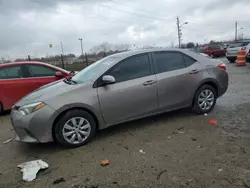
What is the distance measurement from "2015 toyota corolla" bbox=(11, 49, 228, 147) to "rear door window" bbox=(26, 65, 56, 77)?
2.53m

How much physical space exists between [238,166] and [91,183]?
6.45ft

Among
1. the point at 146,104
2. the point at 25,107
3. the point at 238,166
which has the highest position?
the point at 25,107

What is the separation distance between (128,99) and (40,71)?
12.5ft

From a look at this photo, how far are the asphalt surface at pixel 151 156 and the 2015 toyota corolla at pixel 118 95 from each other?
12.4 inches

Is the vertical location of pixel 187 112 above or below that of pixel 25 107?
below

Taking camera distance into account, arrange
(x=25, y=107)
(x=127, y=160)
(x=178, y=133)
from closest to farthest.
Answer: (x=127, y=160) < (x=25, y=107) < (x=178, y=133)

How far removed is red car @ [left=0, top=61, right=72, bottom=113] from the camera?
637cm

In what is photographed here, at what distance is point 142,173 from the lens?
9.70 feet

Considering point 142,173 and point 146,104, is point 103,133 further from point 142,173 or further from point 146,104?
point 142,173

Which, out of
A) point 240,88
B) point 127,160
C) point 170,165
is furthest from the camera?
point 240,88

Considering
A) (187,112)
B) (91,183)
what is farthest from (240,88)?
(91,183)

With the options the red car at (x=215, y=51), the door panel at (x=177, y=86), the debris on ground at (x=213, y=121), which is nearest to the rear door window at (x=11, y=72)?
the door panel at (x=177, y=86)

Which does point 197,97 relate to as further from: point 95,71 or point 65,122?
point 65,122

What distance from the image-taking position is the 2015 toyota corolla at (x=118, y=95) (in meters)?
3.71
